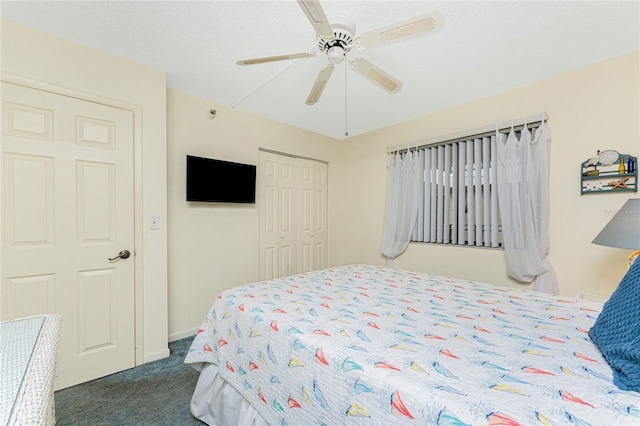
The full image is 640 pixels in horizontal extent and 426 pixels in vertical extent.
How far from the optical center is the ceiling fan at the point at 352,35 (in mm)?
1208

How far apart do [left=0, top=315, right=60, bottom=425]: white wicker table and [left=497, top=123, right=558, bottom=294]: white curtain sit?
3.07 m

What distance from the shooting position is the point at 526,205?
2.45 meters

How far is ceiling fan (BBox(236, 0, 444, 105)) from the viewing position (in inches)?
47.6

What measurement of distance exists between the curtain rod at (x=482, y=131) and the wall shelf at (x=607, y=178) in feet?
1.72

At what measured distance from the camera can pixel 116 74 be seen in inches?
82.9

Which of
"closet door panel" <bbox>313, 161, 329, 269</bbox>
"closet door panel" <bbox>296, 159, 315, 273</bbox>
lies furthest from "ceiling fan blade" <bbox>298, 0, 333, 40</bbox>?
"closet door panel" <bbox>313, 161, 329, 269</bbox>

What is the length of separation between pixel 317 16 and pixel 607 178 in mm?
2447

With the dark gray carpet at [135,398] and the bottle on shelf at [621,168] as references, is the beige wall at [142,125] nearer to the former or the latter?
the dark gray carpet at [135,398]

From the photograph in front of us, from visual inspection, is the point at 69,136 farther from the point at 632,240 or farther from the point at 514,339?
the point at 632,240

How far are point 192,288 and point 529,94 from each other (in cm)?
372

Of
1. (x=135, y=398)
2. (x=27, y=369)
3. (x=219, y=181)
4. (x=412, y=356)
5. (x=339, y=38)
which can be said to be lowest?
(x=135, y=398)

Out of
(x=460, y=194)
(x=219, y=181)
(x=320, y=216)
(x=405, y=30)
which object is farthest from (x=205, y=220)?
(x=460, y=194)

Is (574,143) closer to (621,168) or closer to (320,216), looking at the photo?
(621,168)

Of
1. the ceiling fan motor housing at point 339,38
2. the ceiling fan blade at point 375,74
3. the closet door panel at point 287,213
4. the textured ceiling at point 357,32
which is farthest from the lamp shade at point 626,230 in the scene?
the closet door panel at point 287,213
